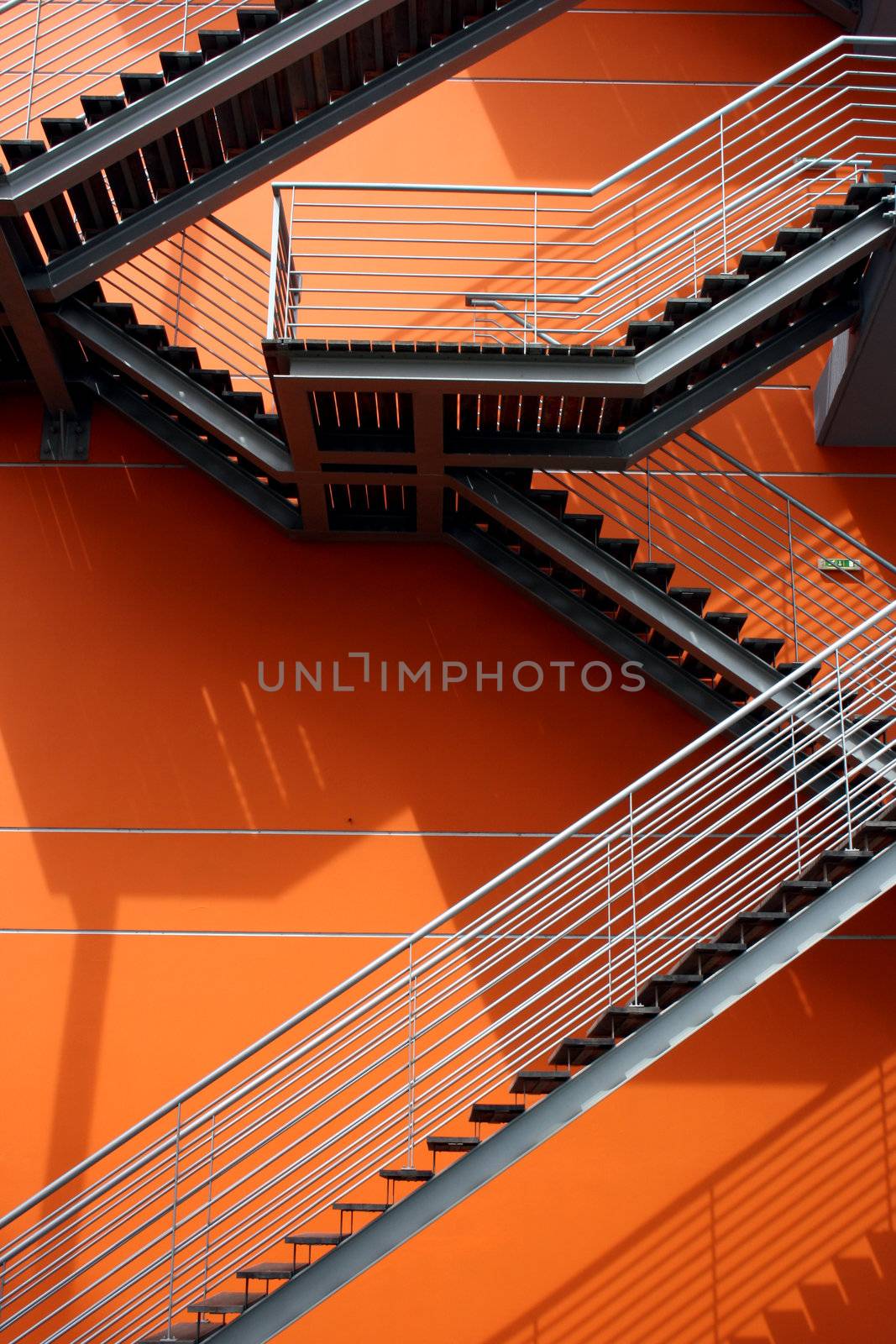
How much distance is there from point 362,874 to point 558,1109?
→ 187 centimetres

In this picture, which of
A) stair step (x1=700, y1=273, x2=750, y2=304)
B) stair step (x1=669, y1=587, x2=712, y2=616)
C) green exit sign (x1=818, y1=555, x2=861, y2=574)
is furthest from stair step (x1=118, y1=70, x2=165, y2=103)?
green exit sign (x1=818, y1=555, x2=861, y2=574)

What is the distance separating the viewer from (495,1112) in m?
5.08

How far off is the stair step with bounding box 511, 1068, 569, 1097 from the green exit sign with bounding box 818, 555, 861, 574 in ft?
10.7

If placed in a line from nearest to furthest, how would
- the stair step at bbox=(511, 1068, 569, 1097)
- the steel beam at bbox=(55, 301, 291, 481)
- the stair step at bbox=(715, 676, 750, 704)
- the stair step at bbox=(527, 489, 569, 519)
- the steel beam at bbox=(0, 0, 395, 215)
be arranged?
1. the stair step at bbox=(511, 1068, 569, 1097)
2. the steel beam at bbox=(0, 0, 395, 215)
3. the stair step at bbox=(527, 489, 569, 519)
4. the steel beam at bbox=(55, 301, 291, 481)
5. the stair step at bbox=(715, 676, 750, 704)

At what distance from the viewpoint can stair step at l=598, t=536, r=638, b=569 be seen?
21.1 feet

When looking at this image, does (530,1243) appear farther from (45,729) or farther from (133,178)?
(133,178)

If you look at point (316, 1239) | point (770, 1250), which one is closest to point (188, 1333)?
point (316, 1239)

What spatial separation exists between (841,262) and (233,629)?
326cm

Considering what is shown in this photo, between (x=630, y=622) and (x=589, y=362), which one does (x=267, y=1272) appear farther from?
(x=589, y=362)

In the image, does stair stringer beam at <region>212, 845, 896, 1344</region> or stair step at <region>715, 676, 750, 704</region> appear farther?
stair step at <region>715, 676, 750, 704</region>

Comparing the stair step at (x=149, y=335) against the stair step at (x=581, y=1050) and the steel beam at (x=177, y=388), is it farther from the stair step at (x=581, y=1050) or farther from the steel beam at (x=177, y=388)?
the stair step at (x=581, y=1050)

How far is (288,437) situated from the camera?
247 inches

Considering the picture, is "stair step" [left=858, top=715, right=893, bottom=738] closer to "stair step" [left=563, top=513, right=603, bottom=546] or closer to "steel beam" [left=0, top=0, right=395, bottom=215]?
"stair step" [left=563, top=513, right=603, bottom=546]

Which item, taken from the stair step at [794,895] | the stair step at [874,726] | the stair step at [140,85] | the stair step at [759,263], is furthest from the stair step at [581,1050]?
the stair step at [140,85]
